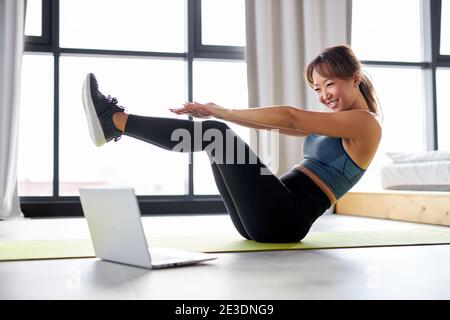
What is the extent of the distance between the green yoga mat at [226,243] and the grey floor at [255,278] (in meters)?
0.11

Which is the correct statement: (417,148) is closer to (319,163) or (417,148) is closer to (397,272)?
(319,163)

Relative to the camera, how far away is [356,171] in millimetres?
2035

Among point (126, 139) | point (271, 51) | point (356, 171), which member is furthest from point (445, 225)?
point (126, 139)

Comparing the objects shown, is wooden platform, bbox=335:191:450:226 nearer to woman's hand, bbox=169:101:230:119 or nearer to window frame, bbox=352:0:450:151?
window frame, bbox=352:0:450:151

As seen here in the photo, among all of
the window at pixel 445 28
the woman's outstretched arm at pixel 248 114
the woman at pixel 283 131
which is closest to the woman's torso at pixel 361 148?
the woman at pixel 283 131

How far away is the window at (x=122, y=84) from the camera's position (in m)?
4.62

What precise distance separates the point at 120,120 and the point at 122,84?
3065 millimetres

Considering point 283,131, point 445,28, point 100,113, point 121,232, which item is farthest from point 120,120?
point 445,28

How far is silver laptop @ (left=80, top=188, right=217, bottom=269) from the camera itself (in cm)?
153

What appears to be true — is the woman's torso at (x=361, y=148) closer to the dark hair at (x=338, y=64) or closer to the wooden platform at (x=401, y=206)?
the dark hair at (x=338, y=64)

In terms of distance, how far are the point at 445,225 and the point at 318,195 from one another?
1.62m

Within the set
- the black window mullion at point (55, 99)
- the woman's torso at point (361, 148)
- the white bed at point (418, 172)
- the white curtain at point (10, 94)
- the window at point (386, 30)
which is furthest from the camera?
the window at point (386, 30)

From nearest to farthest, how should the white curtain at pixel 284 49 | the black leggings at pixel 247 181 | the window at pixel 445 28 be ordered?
the black leggings at pixel 247 181 < the white curtain at pixel 284 49 < the window at pixel 445 28

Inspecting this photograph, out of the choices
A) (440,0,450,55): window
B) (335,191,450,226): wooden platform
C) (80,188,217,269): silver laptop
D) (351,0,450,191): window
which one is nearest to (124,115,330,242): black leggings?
(80,188,217,269): silver laptop
